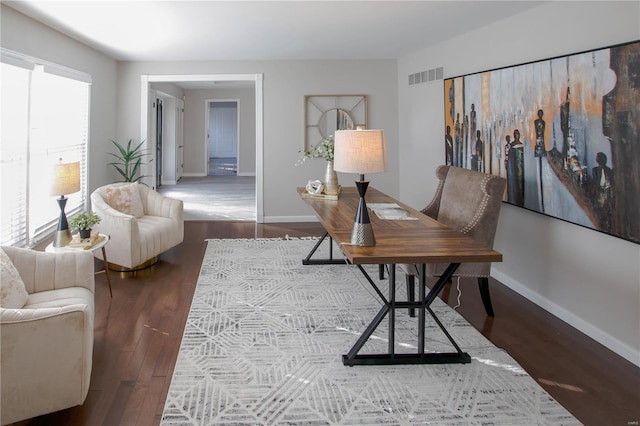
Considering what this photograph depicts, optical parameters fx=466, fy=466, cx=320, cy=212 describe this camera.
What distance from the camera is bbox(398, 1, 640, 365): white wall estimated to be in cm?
278

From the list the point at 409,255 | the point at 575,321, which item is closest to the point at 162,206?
the point at 409,255

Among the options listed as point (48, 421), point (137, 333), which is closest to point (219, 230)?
point (137, 333)

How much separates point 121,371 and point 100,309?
42.6 inches

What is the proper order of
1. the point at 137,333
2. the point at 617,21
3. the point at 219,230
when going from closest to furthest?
the point at 617,21 < the point at 137,333 < the point at 219,230

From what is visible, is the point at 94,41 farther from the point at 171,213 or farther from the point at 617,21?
the point at 617,21

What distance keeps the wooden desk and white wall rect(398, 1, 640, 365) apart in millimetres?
990

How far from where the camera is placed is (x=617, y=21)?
9.18 feet

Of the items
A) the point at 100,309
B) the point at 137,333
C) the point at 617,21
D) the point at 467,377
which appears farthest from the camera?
the point at 100,309

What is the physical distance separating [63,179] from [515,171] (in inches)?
139

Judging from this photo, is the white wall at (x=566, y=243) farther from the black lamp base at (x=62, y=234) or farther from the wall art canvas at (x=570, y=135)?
the black lamp base at (x=62, y=234)

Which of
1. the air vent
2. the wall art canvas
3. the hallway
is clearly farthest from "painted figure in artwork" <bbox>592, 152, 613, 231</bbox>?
the hallway

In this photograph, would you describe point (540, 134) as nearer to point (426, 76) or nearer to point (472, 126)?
point (472, 126)

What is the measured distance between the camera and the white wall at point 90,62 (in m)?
3.79

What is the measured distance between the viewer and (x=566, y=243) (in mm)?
3301
